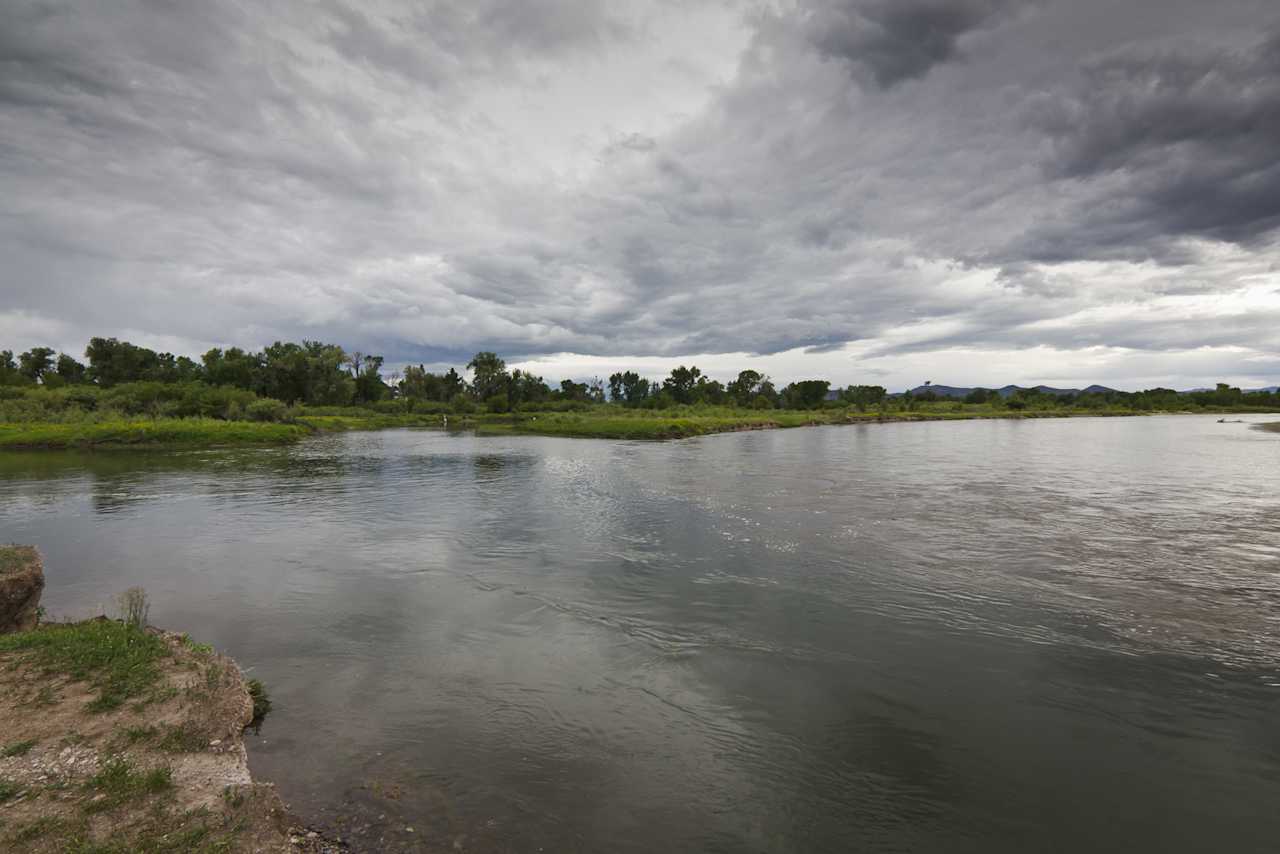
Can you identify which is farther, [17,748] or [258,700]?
[258,700]

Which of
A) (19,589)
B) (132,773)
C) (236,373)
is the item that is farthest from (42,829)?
(236,373)

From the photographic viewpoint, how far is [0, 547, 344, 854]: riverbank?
5.75 metres

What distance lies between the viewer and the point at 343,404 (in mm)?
143125

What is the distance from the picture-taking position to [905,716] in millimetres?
9789

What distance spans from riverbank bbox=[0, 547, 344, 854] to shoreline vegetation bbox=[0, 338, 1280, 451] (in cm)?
6305

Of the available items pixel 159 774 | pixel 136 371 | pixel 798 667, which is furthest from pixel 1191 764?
pixel 136 371

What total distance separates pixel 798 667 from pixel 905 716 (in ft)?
7.14

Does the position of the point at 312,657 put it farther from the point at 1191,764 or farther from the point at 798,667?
the point at 1191,764

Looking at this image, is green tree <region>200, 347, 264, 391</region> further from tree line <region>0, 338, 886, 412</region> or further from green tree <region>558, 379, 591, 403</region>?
green tree <region>558, 379, 591, 403</region>

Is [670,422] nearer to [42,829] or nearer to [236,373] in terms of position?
[42,829]

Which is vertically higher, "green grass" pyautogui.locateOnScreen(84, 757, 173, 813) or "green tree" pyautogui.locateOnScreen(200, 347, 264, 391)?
"green tree" pyautogui.locateOnScreen(200, 347, 264, 391)

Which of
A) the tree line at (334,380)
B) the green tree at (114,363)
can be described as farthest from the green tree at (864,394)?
the green tree at (114,363)

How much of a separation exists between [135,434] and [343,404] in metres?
→ 86.9

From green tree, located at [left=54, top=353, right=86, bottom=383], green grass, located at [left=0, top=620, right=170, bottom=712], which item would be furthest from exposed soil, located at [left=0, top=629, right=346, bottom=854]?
green tree, located at [left=54, top=353, right=86, bottom=383]
